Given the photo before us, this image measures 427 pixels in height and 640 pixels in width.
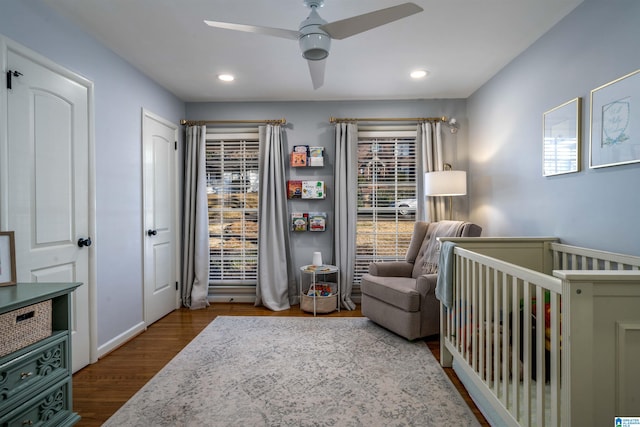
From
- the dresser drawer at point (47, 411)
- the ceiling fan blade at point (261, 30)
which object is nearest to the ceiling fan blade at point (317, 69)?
the ceiling fan blade at point (261, 30)

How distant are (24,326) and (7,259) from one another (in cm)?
45

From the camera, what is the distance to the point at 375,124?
4020 mm

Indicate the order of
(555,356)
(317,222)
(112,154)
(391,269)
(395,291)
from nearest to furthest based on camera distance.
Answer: (555,356) < (112,154) < (395,291) < (391,269) < (317,222)

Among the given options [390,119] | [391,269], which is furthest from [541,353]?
[390,119]

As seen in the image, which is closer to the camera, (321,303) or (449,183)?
(449,183)

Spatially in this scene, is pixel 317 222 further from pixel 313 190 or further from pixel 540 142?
pixel 540 142

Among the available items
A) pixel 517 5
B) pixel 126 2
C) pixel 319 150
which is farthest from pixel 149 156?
pixel 517 5

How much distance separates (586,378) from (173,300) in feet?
12.2

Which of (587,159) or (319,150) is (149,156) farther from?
(587,159)

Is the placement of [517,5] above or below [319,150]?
above

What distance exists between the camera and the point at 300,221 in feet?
13.0

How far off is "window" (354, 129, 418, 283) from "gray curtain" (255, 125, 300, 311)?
87 centimetres

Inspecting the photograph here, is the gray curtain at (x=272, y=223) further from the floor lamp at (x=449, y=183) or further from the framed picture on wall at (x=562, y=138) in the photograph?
the framed picture on wall at (x=562, y=138)

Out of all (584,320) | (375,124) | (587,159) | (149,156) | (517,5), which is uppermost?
(517,5)
